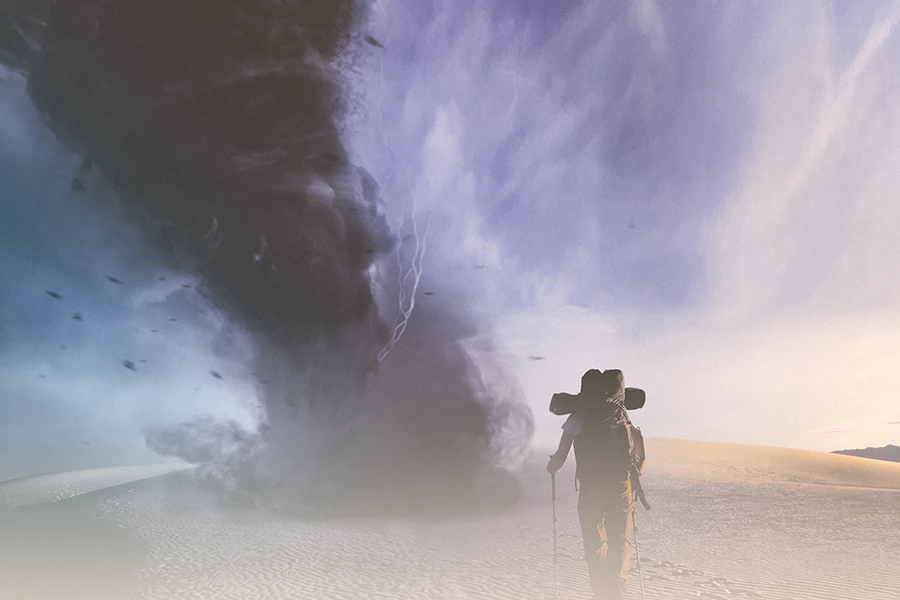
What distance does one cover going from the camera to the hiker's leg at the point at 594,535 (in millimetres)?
7840

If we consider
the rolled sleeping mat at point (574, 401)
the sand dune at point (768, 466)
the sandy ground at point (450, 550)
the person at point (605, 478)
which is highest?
the sand dune at point (768, 466)

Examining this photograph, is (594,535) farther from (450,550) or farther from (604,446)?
(450,550)

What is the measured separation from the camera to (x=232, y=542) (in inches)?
827

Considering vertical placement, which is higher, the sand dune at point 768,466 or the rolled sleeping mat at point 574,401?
the sand dune at point 768,466

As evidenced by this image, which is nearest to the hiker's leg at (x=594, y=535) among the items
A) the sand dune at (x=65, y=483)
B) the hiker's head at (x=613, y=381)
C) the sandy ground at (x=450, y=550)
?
the hiker's head at (x=613, y=381)

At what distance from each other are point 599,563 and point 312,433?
22736 millimetres

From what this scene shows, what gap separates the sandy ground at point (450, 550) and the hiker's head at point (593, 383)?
604cm

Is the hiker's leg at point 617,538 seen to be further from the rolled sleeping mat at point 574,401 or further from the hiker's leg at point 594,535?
the rolled sleeping mat at point 574,401

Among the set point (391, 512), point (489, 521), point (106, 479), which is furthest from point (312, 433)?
point (106, 479)

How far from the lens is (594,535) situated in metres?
7.88

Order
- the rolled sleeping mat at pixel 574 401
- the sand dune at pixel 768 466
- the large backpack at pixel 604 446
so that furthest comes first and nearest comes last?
the sand dune at pixel 768 466
the rolled sleeping mat at pixel 574 401
the large backpack at pixel 604 446

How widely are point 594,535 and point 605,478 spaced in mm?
794

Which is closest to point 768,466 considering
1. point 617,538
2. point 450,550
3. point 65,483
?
point 450,550

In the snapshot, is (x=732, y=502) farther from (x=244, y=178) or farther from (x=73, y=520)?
(x=73, y=520)
